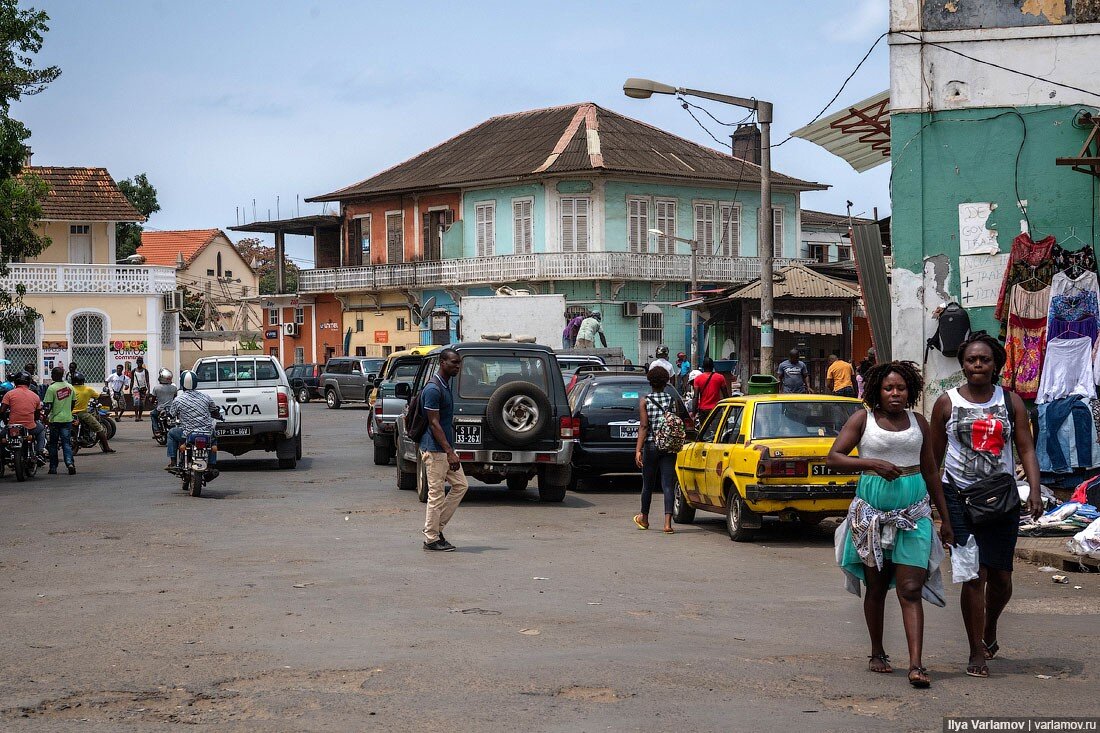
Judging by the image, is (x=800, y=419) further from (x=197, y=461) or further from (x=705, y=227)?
(x=705, y=227)

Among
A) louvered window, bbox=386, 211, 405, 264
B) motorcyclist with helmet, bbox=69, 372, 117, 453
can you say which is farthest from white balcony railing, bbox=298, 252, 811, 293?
motorcyclist with helmet, bbox=69, 372, 117, 453

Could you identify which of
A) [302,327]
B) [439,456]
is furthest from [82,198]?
[439,456]

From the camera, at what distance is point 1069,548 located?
11930 mm

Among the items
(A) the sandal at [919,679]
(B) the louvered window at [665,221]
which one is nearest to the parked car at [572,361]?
(A) the sandal at [919,679]

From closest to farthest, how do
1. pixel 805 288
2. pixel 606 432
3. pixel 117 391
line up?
pixel 606 432 → pixel 805 288 → pixel 117 391

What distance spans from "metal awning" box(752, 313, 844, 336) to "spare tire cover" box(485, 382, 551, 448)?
20035 millimetres

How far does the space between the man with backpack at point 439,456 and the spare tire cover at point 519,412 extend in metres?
3.68

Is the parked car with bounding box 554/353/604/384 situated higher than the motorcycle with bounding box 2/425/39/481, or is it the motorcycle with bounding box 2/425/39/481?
the parked car with bounding box 554/353/604/384

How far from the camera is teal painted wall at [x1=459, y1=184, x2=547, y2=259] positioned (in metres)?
55.0

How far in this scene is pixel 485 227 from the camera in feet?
187

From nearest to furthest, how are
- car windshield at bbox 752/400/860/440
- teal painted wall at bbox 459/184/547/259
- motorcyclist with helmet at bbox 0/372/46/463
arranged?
1. car windshield at bbox 752/400/860/440
2. motorcyclist with helmet at bbox 0/372/46/463
3. teal painted wall at bbox 459/184/547/259

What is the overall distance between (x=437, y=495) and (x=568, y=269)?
4161cm

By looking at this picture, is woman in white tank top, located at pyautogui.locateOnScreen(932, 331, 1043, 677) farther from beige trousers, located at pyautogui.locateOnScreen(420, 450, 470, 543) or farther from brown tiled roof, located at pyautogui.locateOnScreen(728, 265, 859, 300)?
brown tiled roof, located at pyautogui.locateOnScreen(728, 265, 859, 300)

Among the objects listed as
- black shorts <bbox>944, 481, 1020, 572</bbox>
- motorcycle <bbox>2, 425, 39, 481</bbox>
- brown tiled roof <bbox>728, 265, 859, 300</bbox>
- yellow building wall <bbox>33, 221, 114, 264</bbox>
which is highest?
A: yellow building wall <bbox>33, 221, 114, 264</bbox>
